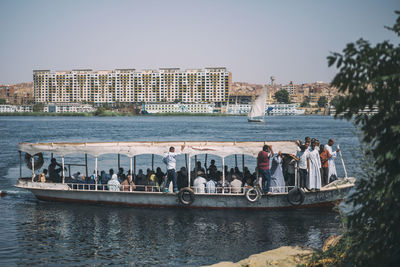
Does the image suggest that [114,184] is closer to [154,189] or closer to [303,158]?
[154,189]

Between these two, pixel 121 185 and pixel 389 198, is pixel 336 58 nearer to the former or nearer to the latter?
pixel 389 198

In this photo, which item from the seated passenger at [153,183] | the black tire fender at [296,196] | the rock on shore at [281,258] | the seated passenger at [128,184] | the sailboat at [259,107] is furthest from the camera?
the sailboat at [259,107]

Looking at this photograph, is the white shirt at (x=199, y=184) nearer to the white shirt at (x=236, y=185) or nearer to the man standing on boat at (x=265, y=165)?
the white shirt at (x=236, y=185)

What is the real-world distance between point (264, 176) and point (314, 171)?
71.1 inches

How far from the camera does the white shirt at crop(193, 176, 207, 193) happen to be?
17359mm

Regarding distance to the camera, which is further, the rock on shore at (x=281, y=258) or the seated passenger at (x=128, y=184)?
the seated passenger at (x=128, y=184)

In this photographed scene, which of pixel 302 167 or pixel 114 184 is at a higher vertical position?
pixel 302 167

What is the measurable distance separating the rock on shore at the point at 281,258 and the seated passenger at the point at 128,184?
816 cm

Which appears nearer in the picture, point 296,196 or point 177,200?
point 296,196

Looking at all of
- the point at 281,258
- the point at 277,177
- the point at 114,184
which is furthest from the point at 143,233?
the point at 281,258

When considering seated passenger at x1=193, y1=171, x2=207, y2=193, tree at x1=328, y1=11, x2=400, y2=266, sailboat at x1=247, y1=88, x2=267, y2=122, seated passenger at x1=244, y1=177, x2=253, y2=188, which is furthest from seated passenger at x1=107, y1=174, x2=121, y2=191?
sailboat at x1=247, y1=88, x2=267, y2=122

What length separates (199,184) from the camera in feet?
57.1

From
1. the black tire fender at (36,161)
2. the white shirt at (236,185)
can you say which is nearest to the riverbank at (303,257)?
the white shirt at (236,185)

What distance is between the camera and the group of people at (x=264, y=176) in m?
16.4
